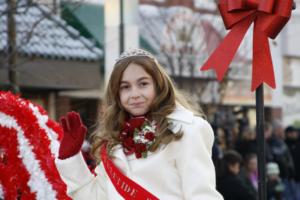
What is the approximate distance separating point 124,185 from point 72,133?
1.15 feet

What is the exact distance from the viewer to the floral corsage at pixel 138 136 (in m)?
3.60

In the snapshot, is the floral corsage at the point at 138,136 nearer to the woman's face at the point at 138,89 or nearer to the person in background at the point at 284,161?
the woman's face at the point at 138,89

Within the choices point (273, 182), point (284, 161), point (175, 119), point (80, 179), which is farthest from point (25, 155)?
point (284, 161)

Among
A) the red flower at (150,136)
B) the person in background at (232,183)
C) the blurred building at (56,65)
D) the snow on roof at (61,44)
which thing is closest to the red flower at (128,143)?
the red flower at (150,136)

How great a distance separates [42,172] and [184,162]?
4.02 ft

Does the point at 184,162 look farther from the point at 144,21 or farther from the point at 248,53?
the point at 248,53

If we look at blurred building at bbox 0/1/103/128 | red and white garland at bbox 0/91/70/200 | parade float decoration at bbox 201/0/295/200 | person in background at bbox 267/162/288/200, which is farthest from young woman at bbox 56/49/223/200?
blurred building at bbox 0/1/103/128

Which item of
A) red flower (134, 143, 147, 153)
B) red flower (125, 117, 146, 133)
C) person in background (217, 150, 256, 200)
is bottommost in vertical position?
person in background (217, 150, 256, 200)

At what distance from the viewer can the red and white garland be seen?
434 centimetres

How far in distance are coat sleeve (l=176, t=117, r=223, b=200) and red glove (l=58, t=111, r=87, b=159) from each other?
486mm

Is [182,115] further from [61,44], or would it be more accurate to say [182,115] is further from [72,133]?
[61,44]

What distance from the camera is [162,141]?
11.7ft

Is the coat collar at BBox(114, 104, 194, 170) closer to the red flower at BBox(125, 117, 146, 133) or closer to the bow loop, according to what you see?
the red flower at BBox(125, 117, 146, 133)

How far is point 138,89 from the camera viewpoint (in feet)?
12.1
